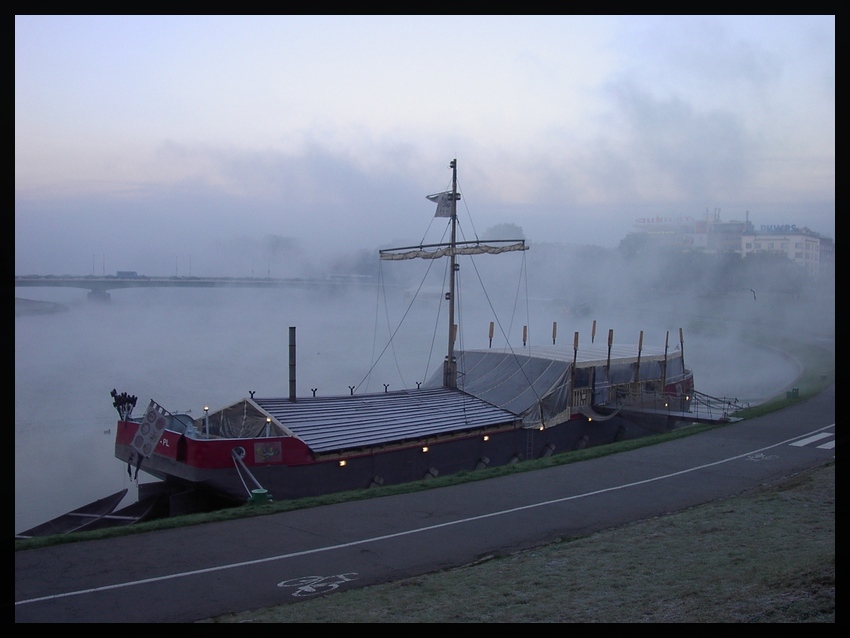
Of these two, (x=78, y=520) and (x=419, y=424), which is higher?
(x=419, y=424)

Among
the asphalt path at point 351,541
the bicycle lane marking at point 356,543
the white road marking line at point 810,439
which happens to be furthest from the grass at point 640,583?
the white road marking line at point 810,439

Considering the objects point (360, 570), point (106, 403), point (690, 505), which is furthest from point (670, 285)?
point (360, 570)

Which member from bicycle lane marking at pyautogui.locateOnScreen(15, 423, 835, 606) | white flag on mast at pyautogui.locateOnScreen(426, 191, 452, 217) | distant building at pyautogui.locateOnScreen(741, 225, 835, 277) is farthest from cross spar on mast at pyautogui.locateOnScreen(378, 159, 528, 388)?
distant building at pyautogui.locateOnScreen(741, 225, 835, 277)

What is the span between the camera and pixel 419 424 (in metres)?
17.8

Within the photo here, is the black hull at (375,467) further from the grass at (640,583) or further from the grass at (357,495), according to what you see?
the grass at (640,583)

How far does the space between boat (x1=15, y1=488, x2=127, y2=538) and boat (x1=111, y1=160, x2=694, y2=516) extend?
45.0 inches

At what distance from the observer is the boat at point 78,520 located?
1552 cm

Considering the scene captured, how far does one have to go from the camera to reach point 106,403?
117ft

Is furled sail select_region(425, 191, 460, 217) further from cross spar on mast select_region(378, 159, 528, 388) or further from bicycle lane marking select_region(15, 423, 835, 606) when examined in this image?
bicycle lane marking select_region(15, 423, 835, 606)

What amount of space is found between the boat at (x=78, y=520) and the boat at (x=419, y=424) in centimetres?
114

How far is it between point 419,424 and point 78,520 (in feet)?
26.8

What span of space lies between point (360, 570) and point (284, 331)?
63.2 metres

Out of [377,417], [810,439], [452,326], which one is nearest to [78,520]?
[377,417]

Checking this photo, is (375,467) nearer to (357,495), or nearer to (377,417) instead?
(377,417)
